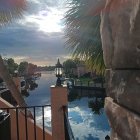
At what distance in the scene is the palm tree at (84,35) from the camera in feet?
22.6

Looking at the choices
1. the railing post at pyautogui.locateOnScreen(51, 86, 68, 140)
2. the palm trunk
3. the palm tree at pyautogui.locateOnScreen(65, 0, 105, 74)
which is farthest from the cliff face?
the palm trunk

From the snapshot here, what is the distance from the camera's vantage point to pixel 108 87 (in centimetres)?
199

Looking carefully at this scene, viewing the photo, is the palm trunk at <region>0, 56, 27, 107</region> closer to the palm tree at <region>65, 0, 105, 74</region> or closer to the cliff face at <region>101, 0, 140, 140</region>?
the palm tree at <region>65, 0, 105, 74</region>

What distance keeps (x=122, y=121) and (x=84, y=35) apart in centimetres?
565

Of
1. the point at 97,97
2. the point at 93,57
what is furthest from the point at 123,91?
the point at 97,97

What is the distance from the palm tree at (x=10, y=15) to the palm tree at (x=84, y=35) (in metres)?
2.50

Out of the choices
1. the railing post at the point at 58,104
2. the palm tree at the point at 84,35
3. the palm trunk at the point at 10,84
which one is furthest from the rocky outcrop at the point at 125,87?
the palm trunk at the point at 10,84

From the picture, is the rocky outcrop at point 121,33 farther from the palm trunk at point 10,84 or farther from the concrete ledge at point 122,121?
the palm trunk at point 10,84

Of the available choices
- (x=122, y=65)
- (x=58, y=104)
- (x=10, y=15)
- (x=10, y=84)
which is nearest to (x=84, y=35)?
(x=58, y=104)

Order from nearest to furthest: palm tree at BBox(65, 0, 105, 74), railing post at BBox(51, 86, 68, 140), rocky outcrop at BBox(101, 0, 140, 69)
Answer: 1. rocky outcrop at BBox(101, 0, 140, 69)
2. railing post at BBox(51, 86, 68, 140)
3. palm tree at BBox(65, 0, 105, 74)

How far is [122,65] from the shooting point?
1.71 metres

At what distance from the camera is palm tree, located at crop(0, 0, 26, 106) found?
9.10 meters

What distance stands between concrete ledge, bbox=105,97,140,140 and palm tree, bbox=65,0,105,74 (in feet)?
15.9

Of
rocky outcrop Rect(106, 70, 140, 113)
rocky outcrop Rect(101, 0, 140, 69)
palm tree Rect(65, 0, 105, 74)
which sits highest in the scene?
palm tree Rect(65, 0, 105, 74)
